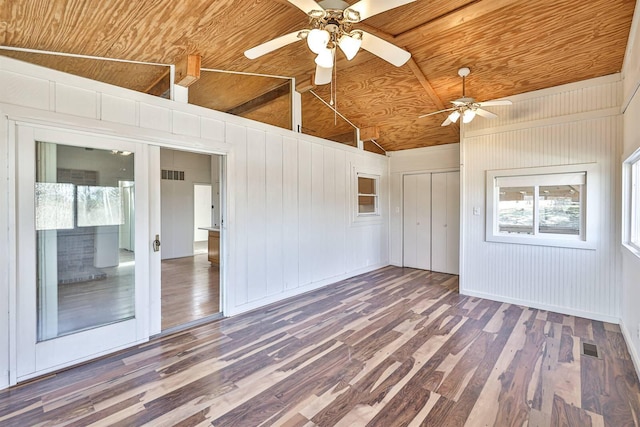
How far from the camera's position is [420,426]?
1927 millimetres

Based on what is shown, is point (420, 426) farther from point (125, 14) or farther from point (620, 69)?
→ point (620, 69)

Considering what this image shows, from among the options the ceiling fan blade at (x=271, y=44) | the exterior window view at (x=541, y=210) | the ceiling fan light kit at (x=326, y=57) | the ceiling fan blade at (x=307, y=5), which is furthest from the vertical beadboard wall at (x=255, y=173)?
the exterior window view at (x=541, y=210)

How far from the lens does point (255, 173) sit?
13.3 feet

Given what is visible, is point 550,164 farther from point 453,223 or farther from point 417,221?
point 417,221

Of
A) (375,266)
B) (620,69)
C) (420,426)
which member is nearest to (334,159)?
(375,266)

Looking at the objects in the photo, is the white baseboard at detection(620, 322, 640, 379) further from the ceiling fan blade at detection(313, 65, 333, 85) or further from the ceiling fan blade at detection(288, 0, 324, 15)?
the ceiling fan blade at detection(288, 0, 324, 15)

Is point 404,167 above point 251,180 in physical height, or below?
above

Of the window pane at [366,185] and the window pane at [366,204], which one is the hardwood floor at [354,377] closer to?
the window pane at [366,204]

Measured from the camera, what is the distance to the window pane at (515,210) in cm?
431

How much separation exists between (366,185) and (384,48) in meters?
4.06

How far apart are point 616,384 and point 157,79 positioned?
5.23 metres

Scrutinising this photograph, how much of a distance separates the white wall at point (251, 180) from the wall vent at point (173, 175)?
4830 mm

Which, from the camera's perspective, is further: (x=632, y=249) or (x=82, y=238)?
(x=632, y=249)

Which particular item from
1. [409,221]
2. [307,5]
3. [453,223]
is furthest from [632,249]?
[409,221]
